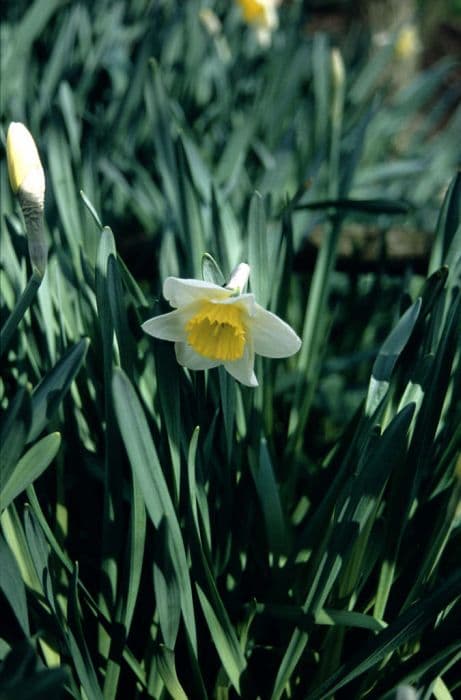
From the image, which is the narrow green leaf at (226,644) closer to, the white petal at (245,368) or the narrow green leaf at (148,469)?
the narrow green leaf at (148,469)

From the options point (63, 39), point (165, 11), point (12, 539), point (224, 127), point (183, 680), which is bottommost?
point (183, 680)

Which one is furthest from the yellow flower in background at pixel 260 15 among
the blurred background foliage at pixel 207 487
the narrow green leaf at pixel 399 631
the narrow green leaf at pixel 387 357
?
the narrow green leaf at pixel 399 631

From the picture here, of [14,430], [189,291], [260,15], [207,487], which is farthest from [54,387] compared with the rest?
[260,15]

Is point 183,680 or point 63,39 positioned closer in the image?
point 183,680

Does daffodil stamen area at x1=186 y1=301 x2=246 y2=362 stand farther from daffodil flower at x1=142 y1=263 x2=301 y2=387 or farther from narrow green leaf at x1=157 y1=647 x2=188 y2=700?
narrow green leaf at x1=157 y1=647 x2=188 y2=700

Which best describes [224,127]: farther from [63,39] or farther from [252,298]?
[252,298]

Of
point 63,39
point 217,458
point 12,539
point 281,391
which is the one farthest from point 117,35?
point 12,539
